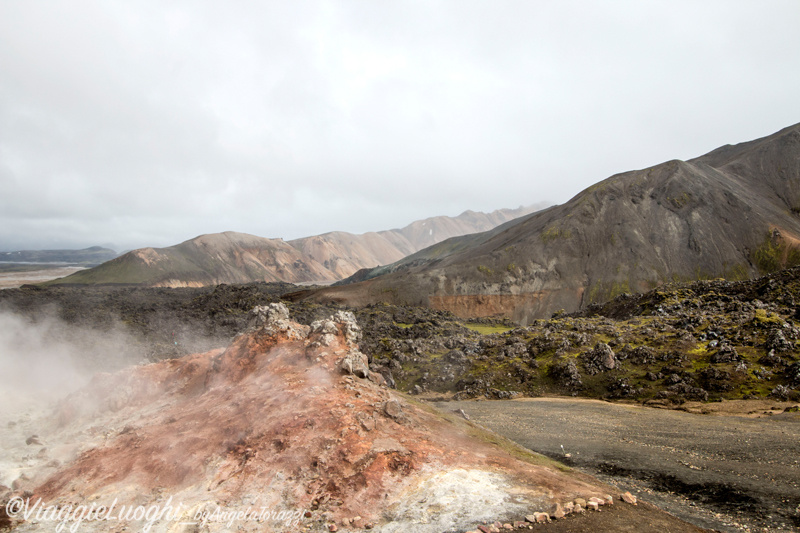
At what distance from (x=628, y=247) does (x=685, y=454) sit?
63517 millimetres

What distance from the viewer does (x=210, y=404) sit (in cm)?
1272

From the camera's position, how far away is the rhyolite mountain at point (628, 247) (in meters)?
63.9

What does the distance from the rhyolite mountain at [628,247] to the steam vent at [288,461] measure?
2182 inches

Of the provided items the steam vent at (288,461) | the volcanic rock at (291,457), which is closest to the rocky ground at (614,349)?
the steam vent at (288,461)

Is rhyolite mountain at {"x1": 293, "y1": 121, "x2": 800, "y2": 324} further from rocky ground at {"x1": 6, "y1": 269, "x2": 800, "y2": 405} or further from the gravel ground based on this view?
the gravel ground

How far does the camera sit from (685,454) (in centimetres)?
1300

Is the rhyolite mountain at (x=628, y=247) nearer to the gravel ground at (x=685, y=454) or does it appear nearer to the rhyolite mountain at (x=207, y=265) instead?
the gravel ground at (x=685, y=454)

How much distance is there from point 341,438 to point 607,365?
20.9 metres

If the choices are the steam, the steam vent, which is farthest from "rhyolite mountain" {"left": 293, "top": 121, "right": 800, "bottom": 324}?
the steam vent

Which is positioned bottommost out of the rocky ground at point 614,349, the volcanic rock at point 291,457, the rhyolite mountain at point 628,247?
the rocky ground at point 614,349

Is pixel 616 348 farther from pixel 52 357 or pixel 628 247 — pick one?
pixel 628 247

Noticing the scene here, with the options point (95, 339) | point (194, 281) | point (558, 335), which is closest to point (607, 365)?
point (558, 335)

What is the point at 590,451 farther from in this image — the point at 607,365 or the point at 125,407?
the point at 125,407

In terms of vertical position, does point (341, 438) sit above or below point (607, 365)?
above
